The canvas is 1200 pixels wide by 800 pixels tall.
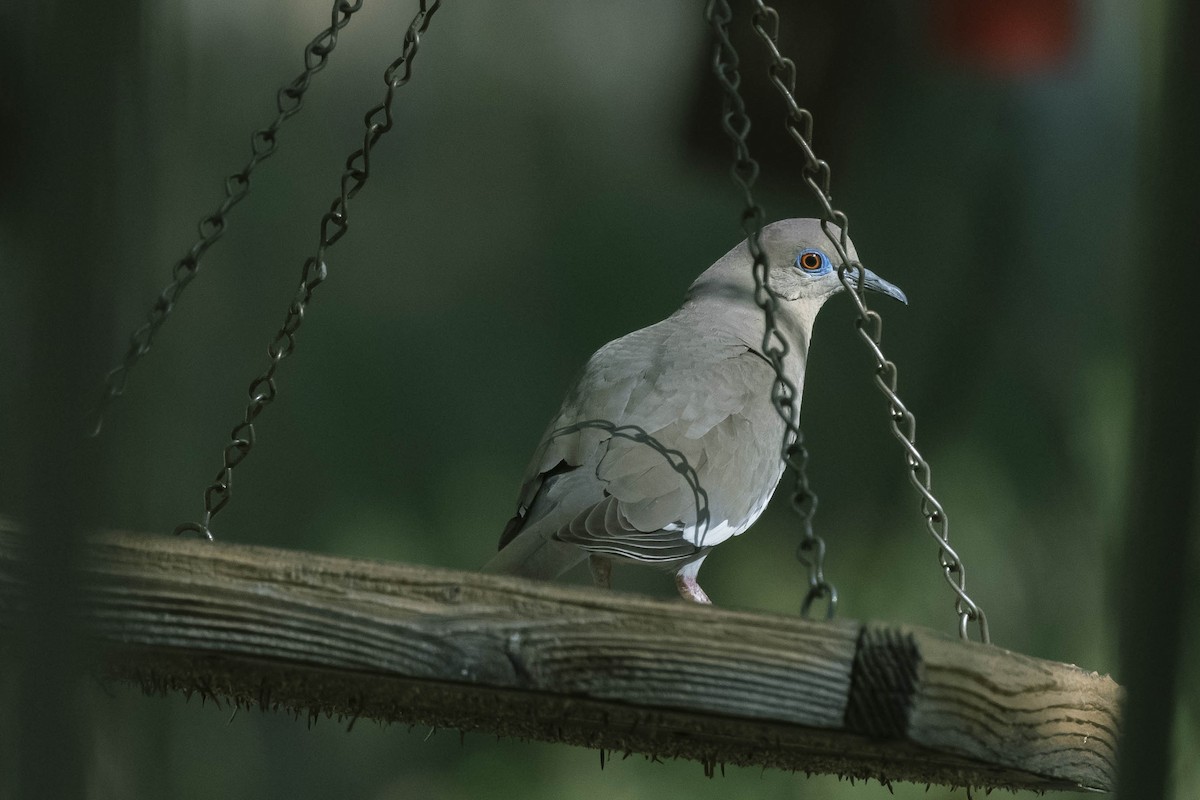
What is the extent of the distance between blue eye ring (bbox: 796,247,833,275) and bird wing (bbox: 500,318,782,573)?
1.23ft

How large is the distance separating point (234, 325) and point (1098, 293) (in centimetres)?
293

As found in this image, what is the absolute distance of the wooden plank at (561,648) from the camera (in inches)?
47.1

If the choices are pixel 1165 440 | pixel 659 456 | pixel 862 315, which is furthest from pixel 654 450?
pixel 1165 440

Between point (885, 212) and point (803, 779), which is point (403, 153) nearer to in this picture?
point (885, 212)

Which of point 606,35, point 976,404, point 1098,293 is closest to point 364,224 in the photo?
point 606,35

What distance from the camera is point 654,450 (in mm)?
2246

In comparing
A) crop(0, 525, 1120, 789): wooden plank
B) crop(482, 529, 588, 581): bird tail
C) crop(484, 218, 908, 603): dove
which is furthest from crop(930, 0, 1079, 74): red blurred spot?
crop(0, 525, 1120, 789): wooden plank

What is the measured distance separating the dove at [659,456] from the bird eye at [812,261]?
156 millimetres

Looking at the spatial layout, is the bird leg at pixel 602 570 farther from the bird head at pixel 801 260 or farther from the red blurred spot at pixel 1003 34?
the red blurred spot at pixel 1003 34

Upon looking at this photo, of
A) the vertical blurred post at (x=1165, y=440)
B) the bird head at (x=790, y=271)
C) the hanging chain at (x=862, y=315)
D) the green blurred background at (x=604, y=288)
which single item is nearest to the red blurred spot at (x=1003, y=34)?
the green blurred background at (x=604, y=288)

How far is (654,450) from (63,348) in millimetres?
1816

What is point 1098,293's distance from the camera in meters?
4.25

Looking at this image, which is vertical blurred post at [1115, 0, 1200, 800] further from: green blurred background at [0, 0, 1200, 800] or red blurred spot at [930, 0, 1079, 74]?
red blurred spot at [930, 0, 1079, 74]

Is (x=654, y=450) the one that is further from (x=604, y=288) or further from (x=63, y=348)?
(x=604, y=288)
